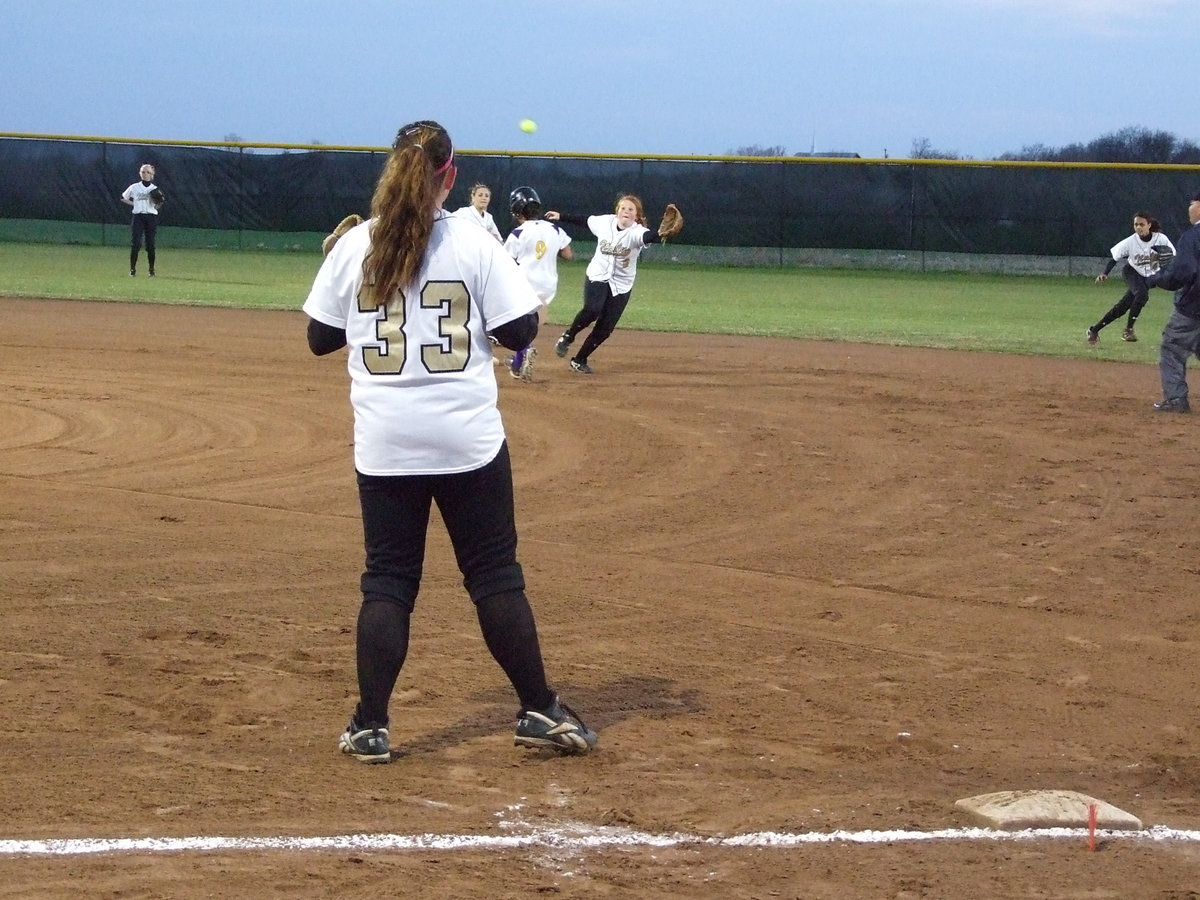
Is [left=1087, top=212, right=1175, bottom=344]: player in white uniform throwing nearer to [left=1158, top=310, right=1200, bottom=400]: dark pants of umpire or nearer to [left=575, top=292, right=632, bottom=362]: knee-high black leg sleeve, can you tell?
[left=1158, top=310, right=1200, bottom=400]: dark pants of umpire

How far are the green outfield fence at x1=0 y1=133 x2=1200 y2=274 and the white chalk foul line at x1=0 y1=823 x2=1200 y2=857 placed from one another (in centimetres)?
3027

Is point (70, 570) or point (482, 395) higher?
point (482, 395)

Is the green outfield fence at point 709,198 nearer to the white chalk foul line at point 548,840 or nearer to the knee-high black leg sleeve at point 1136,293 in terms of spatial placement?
the knee-high black leg sleeve at point 1136,293

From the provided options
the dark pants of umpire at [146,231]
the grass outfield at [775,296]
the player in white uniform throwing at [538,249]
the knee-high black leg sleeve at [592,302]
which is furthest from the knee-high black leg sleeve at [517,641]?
the dark pants of umpire at [146,231]

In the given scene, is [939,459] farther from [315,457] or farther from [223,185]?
[223,185]

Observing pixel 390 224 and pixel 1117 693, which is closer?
pixel 390 224

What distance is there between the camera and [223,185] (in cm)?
3619

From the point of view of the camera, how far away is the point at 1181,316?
465 inches

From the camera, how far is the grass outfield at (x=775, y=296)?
18.7m

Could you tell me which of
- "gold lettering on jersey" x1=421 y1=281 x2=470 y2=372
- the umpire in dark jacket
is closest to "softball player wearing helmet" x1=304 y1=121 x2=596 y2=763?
"gold lettering on jersey" x1=421 y1=281 x2=470 y2=372

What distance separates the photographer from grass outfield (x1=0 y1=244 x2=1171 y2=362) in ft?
61.5

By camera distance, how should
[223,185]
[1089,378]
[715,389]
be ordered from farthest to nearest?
[223,185]
[1089,378]
[715,389]

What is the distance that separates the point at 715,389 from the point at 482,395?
28.6ft

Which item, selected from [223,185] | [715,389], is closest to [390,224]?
[715,389]
